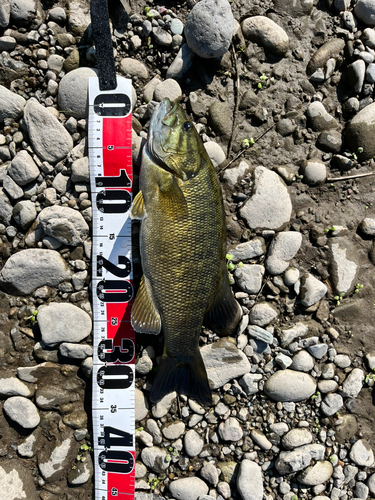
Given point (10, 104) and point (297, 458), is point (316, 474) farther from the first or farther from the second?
point (10, 104)

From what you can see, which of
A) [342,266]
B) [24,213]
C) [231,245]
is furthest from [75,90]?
[342,266]

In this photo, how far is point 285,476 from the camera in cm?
297

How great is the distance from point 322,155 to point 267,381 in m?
2.15

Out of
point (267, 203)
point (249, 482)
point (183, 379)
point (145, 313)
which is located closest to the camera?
point (145, 313)

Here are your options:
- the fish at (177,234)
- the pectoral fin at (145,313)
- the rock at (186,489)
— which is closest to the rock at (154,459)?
the rock at (186,489)

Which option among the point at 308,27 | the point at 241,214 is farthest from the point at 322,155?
the point at 308,27

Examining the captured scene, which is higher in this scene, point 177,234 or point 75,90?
point 75,90

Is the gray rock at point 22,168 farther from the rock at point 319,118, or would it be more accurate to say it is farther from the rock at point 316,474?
the rock at point 316,474

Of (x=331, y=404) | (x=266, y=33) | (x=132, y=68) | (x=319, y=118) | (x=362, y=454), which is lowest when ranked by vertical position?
(x=362, y=454)

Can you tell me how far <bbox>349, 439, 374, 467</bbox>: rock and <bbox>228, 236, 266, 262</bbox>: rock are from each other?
1977 millimetres

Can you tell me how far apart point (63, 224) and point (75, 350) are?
1.07m

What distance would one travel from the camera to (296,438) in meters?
2.94

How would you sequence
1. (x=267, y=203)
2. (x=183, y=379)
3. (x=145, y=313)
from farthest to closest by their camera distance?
(x=267, y=203) < (x=183, y=379) < (x=145, y=313)

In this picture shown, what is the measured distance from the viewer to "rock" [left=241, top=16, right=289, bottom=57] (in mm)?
2959
